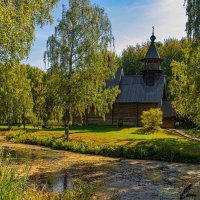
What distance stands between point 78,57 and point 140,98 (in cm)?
1936

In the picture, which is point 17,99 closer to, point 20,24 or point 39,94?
point 39,94

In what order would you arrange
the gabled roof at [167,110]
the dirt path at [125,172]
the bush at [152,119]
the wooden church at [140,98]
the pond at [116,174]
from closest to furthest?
the dirt path at [125,172]
the pond at [116,174]
the bush at [152,119]
the wooden church at [140,98]
the gabled roof at [167,110]

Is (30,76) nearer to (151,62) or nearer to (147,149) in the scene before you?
(151,62)

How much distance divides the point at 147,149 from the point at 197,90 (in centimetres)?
582

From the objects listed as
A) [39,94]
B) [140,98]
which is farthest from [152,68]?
[39,94]

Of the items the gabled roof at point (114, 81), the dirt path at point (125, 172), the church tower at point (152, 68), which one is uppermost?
the church tower at point (152, 68)

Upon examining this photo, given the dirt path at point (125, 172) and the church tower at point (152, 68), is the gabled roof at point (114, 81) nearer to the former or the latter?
the church tower at point (152, 68)

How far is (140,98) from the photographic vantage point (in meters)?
43.9

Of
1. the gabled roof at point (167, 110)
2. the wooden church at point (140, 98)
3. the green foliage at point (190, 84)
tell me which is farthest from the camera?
the gabled roof at point (167, 110)

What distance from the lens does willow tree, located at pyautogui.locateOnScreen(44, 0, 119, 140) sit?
25.9m

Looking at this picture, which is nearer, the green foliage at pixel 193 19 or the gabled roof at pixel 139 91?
the green foliage at pixel 193 19

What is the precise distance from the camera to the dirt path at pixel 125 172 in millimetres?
12172

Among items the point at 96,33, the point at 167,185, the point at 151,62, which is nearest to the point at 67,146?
the point at 96,33

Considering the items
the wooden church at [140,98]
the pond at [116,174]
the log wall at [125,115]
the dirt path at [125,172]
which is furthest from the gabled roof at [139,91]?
the pond at [116,174]
